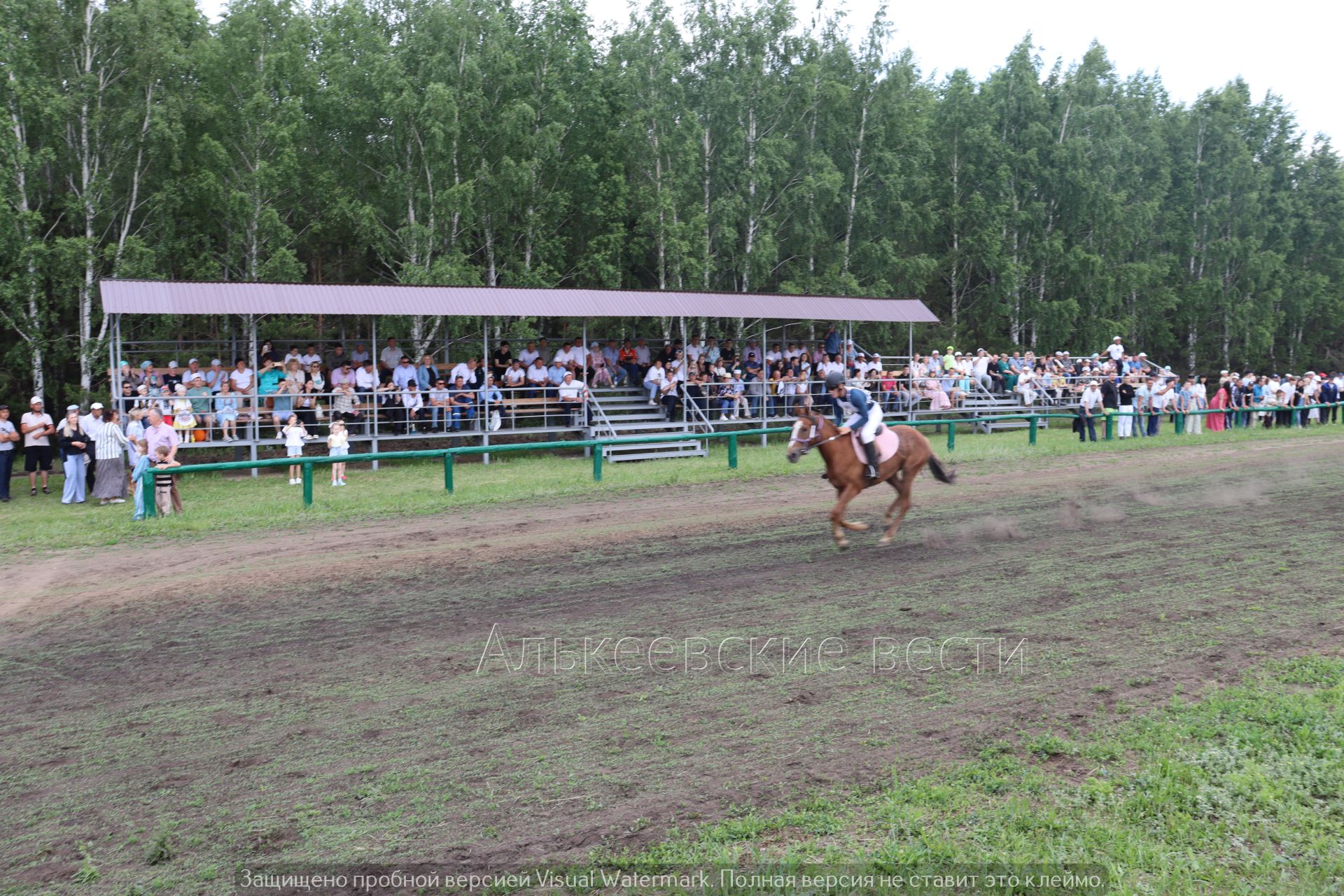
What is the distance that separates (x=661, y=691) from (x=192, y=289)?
17.7 meters

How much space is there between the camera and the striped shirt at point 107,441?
1708cm

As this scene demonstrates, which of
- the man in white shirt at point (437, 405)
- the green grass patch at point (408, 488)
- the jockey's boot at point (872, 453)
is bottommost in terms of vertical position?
the green grass patch at point (408, 488)

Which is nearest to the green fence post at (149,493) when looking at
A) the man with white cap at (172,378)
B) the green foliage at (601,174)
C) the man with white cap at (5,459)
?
the man with white cap at (5,459)

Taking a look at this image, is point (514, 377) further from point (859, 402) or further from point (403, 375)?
point (859, 402)

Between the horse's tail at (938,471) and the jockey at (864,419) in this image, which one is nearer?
→ the jockey at (864,419)

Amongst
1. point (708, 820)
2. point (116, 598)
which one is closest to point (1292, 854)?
point (708, 820)

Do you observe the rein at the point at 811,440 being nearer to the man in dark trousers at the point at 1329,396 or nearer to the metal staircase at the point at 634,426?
the metal staircase at the point at 634,426

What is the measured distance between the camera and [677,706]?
6.88 metres

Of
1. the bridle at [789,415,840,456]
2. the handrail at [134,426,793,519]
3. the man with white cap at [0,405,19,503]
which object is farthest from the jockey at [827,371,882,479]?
the man with white cap at [0,405,19,503]

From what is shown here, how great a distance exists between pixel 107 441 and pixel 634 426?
36.0 ft

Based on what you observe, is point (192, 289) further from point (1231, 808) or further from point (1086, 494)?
point (1231, 808)

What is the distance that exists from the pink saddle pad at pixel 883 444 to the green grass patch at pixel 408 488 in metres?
5.19

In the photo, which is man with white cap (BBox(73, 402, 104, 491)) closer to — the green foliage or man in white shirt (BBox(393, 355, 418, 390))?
man in white shirt (BBox(393, 355, 418, 390))

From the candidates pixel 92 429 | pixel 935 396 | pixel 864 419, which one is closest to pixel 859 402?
pixel 864 419
